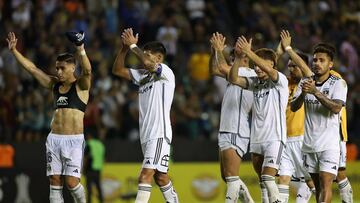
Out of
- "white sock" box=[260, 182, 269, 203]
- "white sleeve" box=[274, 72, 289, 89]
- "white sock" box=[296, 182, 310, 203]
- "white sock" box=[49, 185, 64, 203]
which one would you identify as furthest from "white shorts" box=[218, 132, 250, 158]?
"white sock" box=[49, 185, 64, 203]

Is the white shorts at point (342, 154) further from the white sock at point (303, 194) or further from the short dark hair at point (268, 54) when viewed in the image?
the short dark hair at point (268, 54)

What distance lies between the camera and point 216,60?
15.3 metres

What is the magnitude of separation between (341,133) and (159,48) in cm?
297

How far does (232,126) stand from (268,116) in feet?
2.14

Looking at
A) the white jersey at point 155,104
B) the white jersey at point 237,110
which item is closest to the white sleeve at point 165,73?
the white jersey at point 155,104

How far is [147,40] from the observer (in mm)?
25391

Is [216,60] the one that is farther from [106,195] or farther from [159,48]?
[106,195]

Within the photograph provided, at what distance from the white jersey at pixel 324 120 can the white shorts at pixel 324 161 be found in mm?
62

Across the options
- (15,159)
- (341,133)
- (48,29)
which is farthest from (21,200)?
(341,133)

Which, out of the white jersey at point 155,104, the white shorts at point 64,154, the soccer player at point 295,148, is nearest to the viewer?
the white jersey at point 155,104

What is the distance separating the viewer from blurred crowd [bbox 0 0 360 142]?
891 inches

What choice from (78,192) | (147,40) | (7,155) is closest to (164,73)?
(78,192)

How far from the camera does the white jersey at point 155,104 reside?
14672 millimetres

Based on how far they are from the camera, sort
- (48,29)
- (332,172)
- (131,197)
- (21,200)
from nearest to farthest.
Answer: (332,172) < (21,200) < (131,197) < (48,29)
